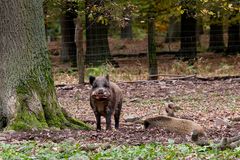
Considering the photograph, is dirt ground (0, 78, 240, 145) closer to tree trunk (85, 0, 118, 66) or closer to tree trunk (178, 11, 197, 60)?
tree trunk (85, 0, 118, 66)

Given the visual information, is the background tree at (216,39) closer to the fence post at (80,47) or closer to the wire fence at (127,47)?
the wire fence at (127,47)

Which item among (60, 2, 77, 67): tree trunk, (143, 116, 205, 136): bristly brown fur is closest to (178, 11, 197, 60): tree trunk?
(60, 2, 77, 67): tree trunk

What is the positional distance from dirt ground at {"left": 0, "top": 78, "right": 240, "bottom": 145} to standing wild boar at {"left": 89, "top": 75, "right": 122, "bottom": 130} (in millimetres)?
307

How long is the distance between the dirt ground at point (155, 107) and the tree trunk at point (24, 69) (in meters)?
0.58

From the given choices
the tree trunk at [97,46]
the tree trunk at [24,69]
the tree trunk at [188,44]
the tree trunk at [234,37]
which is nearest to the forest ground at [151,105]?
the tree trunk at [24,69]

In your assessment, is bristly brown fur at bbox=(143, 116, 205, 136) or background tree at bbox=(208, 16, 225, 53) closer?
bristly brown fur at bbox=(143, 116, 205, 136)

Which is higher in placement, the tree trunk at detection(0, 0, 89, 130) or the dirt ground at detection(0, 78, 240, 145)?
the tree trunk at detection(0, 0, 89, 130)

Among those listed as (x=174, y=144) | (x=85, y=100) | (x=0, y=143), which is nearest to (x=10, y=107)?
(x=0, y=143)

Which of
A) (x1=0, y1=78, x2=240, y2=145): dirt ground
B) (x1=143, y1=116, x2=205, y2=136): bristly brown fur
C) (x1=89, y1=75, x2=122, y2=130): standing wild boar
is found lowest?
(x1=0, y1=78, x2=240, y2=145): dirt ground

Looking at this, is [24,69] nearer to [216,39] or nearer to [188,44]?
[188,44]

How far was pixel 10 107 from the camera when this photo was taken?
1074 centimetres

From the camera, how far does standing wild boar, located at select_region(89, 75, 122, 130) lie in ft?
35.2

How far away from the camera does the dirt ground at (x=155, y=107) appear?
9.86 m

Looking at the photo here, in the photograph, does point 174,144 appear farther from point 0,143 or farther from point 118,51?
point 118,51
